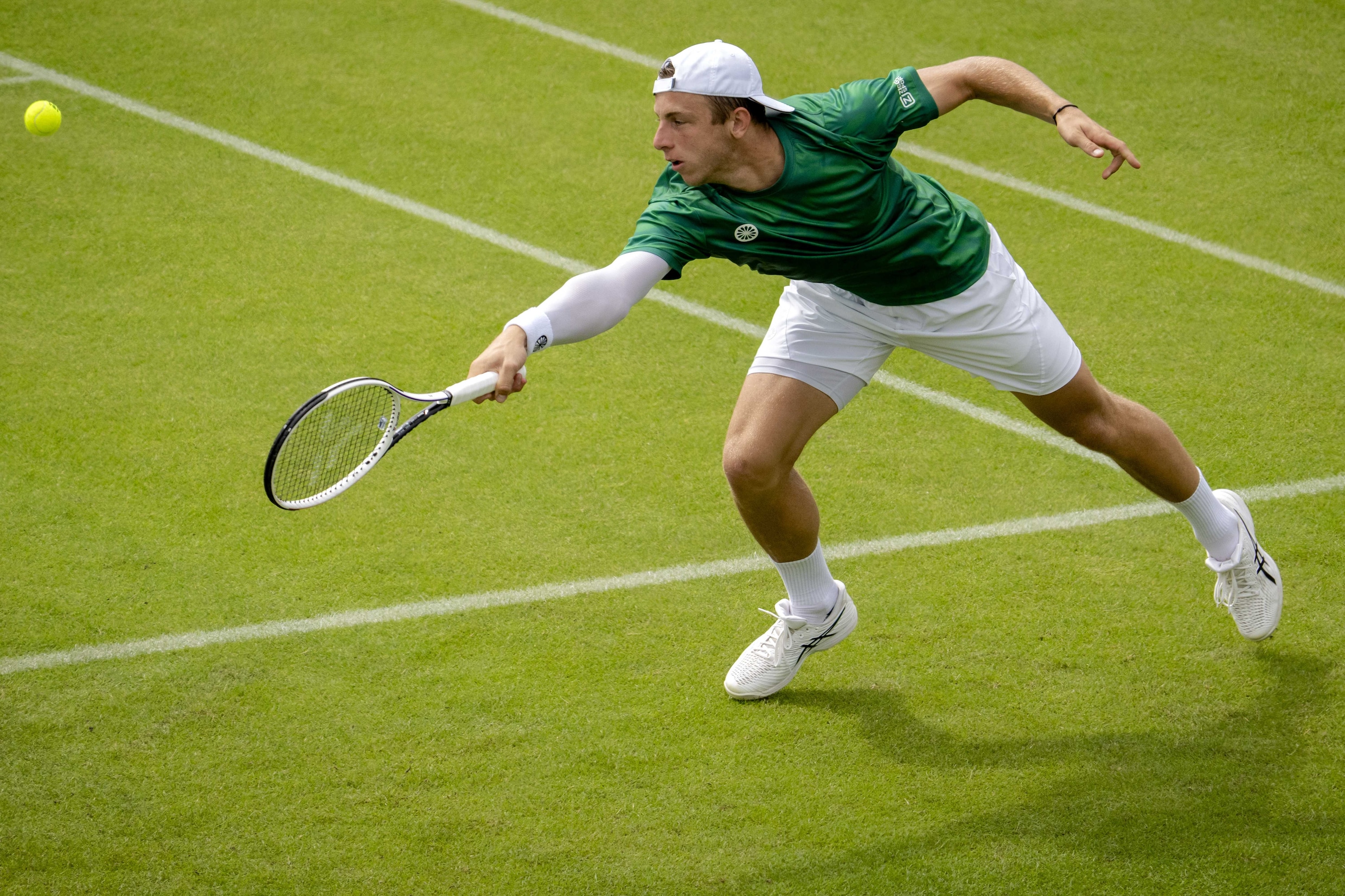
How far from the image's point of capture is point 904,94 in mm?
4441

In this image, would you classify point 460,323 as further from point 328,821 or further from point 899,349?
point 328,821

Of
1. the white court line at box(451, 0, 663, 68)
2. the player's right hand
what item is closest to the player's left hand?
the player's right hand

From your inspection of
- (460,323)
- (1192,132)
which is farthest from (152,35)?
(1192,132)

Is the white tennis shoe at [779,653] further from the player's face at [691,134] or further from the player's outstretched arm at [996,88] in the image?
the player's outstretched arm at [996,88]

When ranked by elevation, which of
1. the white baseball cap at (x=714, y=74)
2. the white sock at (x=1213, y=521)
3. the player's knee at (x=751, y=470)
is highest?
the white baseball cap at (x=714, y=74)

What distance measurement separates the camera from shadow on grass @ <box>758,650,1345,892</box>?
160 inches

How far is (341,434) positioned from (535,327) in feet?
2.11

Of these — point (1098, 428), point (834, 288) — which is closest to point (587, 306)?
point (834, 288)

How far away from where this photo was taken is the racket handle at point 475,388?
3652 millimetres

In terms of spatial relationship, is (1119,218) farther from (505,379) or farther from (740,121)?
(505,379)

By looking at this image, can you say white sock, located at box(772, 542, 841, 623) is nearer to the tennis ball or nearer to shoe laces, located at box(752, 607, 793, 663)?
shoe laces, located at box(752, 607, 793, 663)

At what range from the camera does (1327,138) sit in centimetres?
860

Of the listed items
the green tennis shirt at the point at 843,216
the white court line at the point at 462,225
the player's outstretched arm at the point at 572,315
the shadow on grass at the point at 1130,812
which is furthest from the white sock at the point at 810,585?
the white court line at the point at 462,225

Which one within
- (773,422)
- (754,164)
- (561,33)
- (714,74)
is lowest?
(561,33)
